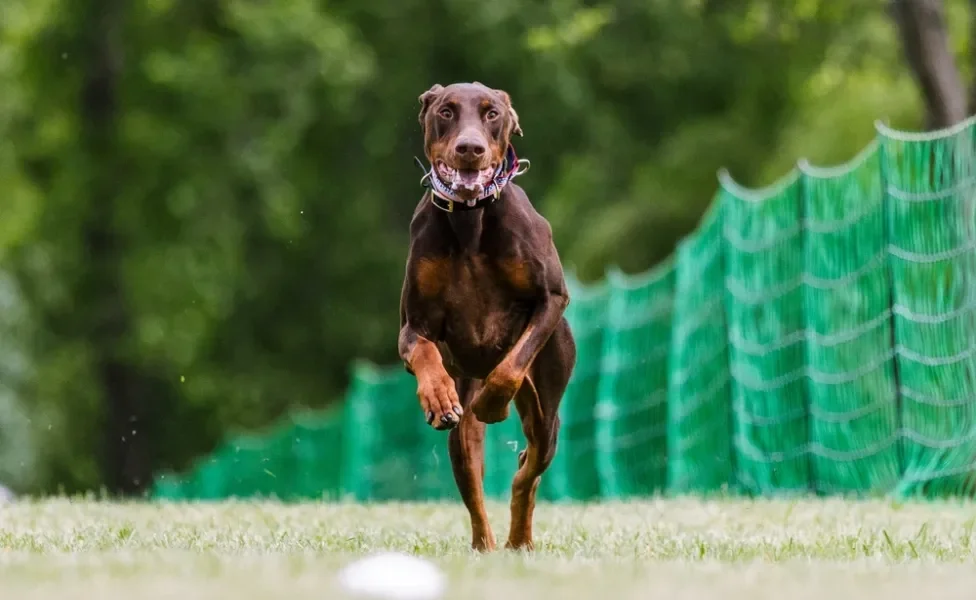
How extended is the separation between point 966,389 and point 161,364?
63.2 feet

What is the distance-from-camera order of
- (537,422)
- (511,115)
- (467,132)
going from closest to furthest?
(467,132) → (511,115) → (537,422)

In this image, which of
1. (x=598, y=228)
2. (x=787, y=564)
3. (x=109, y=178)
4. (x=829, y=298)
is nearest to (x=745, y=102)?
(x=598, y=228)

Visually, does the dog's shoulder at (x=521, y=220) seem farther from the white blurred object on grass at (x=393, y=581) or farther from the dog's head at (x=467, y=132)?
the white blurred object on grass at (x=393, y=581)

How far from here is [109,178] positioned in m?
25.9

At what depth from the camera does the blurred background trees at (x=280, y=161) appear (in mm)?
24125

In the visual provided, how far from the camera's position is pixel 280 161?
2564cm

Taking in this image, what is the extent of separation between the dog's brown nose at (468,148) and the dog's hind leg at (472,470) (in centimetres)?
100

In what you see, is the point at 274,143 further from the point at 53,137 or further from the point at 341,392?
the point at 341,392

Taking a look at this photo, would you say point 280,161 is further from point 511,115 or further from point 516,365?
point 516,365

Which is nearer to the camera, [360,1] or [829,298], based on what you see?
[829,298]

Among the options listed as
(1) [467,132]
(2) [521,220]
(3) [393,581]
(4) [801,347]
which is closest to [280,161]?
(4) [801,347]

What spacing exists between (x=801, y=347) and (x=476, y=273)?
4.35 metres

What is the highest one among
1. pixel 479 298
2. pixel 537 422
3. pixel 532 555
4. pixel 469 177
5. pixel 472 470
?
pixel 469 177

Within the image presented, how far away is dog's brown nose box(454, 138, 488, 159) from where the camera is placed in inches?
233
